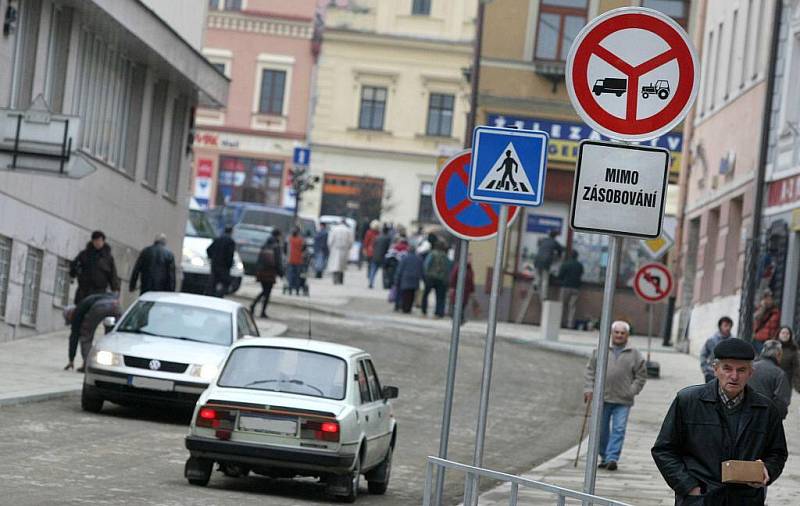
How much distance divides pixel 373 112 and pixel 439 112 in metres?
2.80

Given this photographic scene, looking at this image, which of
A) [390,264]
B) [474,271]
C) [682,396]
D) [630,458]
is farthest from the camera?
[390,264]

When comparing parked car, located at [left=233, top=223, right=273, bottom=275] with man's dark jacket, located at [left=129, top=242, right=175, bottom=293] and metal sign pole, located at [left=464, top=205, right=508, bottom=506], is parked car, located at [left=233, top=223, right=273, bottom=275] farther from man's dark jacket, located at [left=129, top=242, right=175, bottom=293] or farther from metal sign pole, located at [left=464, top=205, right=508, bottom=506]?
metal sign pole, located at [left=464, top=205, right=508, bottom=506]

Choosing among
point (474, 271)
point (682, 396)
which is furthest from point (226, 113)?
point (682, 396)

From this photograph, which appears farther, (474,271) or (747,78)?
(474,271)

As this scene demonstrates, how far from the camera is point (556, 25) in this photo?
44531 mm

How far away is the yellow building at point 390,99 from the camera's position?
77.3m

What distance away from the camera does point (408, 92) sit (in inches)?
3066

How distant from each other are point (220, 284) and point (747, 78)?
1110cm

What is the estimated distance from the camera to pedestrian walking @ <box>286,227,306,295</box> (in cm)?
4356

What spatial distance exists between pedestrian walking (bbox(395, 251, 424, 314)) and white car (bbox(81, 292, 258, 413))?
20426 millimetres

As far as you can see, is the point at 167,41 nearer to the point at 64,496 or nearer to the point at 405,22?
the point at 64,496

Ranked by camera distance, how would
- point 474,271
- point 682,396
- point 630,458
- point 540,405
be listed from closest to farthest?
point 682,396 → point 630,458 → point 540,405 → point 474,271

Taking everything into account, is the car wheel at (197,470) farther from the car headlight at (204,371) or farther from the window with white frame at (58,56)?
the window with white frame at (58,56)

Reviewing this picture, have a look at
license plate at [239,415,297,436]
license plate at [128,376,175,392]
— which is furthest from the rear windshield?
license plate at [128,376,175,392]
